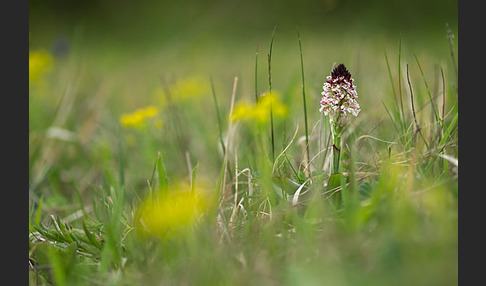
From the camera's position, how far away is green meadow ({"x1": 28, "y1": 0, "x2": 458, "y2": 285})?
1.12 meters

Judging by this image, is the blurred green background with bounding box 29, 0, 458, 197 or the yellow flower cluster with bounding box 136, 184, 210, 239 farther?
the blurred green background with bounding box 29, 0, 458, 197

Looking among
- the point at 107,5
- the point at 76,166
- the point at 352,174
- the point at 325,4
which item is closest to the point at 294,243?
the point at 352,174

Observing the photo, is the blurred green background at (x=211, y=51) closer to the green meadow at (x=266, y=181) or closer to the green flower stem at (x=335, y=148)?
the green meadow at (x=266, y=181)

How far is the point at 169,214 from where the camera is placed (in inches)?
54.4

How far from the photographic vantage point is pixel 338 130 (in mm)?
1403

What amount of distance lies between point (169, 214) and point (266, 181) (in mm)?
274

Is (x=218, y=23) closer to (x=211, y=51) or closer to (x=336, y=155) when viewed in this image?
(x=211, y=51)

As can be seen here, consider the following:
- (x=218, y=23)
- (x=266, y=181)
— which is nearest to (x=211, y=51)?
(x=218, y=23)

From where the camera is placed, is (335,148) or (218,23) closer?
(335,148)

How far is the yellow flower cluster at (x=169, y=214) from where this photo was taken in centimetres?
135

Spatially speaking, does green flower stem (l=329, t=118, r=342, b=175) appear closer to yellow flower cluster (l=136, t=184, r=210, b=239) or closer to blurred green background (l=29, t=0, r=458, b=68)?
yellow flower cluster (l=136, t=184, r=210, b=239)

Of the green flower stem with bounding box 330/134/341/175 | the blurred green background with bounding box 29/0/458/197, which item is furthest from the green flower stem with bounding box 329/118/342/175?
the blurred green background with bounding box 29/0/458/197

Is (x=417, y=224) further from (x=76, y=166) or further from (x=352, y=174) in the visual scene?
(x=76, y=166)

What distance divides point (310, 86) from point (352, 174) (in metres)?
1.35
